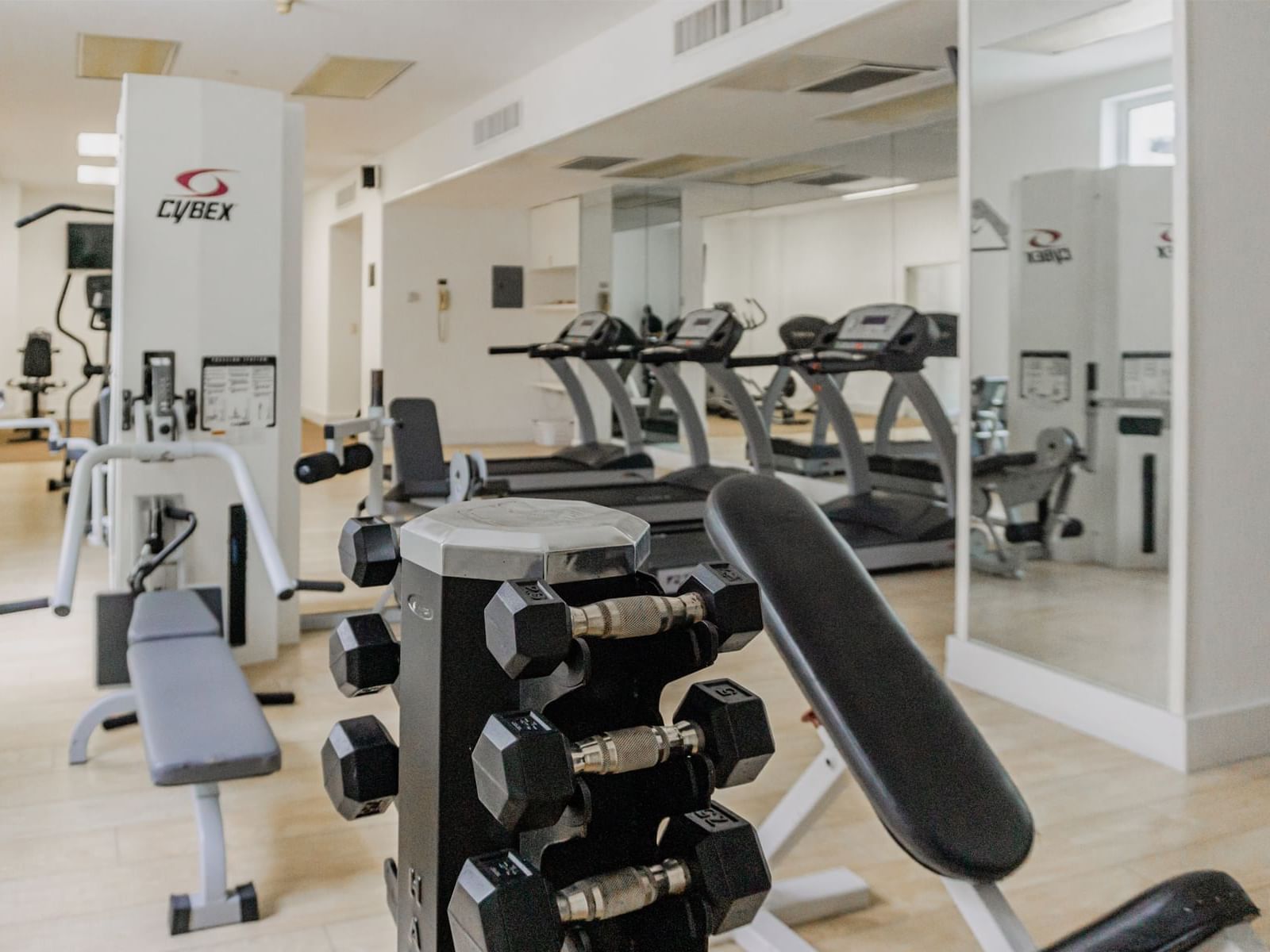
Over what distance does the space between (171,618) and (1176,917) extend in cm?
260

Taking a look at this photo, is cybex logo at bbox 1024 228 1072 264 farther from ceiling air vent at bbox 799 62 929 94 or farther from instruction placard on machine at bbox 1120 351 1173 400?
ceiling air vent at bbox 799 62 929 94

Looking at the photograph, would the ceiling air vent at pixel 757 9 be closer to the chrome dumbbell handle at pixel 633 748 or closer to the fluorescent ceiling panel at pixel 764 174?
the fluorescent ceiling panel at pixel 764 174

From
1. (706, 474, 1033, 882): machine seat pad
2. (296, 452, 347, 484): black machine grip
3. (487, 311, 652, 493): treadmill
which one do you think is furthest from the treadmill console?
(706, 474, 1033, 882): machine seat pad

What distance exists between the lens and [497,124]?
8148mm

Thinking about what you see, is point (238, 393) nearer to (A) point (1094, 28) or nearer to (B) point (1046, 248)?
(B) point (1046, 248)

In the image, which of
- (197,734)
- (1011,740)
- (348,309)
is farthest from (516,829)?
(348,309)

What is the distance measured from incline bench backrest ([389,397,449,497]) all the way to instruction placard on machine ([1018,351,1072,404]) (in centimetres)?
245

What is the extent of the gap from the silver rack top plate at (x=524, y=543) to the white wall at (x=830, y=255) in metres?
6.02

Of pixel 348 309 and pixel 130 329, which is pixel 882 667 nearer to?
pixel 130 329

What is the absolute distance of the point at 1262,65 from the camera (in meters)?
3.05

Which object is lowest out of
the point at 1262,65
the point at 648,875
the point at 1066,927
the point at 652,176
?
the point at 1066,927

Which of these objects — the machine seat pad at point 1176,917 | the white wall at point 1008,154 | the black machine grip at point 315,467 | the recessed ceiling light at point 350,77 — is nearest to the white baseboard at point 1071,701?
the white wall at point 1008,154

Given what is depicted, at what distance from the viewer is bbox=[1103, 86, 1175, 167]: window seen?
9.90 ft

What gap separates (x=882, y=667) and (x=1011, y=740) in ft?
6.10
